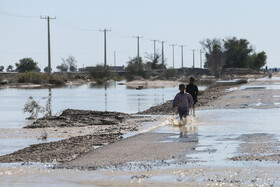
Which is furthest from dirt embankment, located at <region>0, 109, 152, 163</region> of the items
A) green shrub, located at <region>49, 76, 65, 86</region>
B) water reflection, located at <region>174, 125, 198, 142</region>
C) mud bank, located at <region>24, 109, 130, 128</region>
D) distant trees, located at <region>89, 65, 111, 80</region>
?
distant trees, located at <region>89, 65, 111, 80</region>

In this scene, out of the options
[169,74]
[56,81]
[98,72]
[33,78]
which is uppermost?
[98,72]

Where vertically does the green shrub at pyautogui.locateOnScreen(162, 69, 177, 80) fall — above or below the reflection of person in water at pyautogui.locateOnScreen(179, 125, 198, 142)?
above

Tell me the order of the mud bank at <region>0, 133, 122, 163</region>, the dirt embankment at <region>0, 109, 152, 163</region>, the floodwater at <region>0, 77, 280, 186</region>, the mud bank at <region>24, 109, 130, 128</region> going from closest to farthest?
the floodwater at <region>0, 77, 280, 186</region>, the mud bank at <region>0, 133, 122, 163</region>, the dirt embankment at <region>0, 109, 152, 163</region>, the mud bank at <region>24, 109, 130, 128</region>

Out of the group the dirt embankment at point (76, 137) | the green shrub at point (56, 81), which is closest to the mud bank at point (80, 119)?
the dirt embankment at point (76, 137)

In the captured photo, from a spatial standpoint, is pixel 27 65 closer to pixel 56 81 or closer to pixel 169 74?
pixel 169 74

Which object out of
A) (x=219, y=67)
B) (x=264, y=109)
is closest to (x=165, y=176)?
(x=264, y=109)

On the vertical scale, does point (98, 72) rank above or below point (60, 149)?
above

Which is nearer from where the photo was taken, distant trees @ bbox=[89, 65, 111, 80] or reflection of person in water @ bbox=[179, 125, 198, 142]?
reflection of person in water @ bbox=[179, 125, 198, 142]

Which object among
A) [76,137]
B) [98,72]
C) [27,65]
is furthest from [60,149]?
[27,65]

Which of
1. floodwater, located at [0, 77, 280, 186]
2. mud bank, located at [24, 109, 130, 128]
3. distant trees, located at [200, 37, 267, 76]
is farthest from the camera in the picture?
distant trees, located at [200, 37, 267, 76]

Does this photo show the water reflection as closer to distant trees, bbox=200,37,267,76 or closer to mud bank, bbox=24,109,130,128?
mud bank, bbox=24,109,130,128

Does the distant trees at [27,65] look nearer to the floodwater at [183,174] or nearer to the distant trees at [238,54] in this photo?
the distant trees at [238,54]

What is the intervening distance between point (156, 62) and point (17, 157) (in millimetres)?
154088

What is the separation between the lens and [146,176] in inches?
Result: 506
